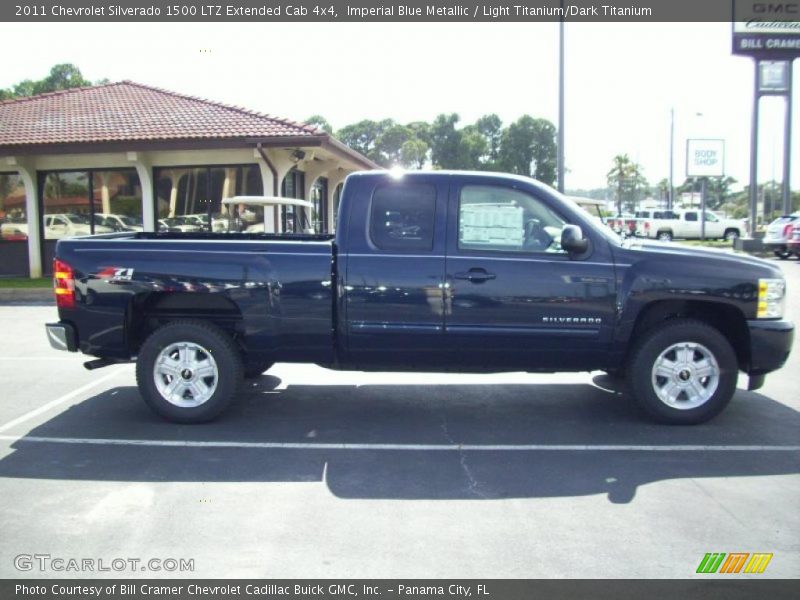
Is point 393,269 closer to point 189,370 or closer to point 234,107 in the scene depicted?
point 189,370

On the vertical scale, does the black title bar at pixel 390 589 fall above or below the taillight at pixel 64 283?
below

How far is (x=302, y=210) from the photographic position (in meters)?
20.5

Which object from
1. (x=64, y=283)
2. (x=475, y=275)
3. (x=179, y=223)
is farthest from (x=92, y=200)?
(x=475, y=275)

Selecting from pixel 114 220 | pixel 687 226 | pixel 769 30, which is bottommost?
pixel 687 226

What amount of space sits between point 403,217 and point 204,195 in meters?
12.7

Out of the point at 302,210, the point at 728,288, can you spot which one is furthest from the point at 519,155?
the point at 728,288

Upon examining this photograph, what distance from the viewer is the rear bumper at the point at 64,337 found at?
6.13 m

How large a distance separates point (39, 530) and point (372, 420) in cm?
282

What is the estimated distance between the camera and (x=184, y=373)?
6.11m

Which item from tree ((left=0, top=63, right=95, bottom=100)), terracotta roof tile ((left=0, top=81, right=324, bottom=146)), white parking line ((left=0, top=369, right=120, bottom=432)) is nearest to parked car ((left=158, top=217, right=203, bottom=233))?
terracotta roof tile ((left=0, top=81, right=324, bottom=146))

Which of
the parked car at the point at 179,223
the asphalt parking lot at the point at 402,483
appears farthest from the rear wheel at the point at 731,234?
the asphalt parking lot at the point at 402,483

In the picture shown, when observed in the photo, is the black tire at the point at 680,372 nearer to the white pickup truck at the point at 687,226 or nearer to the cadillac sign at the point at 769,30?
the cadillac sign at the point at 769,30

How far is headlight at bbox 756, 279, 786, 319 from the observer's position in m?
5.89

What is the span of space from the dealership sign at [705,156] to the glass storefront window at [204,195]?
109ft
